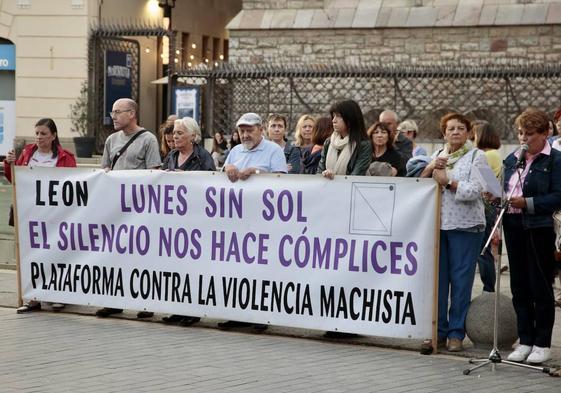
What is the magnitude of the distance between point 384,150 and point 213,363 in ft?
9.43

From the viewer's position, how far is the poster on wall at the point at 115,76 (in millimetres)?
30694

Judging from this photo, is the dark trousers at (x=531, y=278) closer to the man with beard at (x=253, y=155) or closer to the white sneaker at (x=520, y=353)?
the white sneaker at (x=520, y=353)

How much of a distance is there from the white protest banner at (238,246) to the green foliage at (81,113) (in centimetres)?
1849

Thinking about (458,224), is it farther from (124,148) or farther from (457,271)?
(124,148)

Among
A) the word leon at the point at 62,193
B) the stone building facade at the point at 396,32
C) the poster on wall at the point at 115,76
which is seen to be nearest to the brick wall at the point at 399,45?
the stone building facade at the point at 396,32

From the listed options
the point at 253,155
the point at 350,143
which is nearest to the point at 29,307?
the point at 253,155

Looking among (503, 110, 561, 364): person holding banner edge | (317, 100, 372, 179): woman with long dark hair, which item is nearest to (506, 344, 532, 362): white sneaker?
(503, 110, 561, 364): person holding banner edge

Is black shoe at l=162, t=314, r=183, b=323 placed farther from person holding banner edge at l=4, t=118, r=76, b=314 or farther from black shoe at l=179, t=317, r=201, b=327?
person holding banner edge at l=4, t=118, r=76, b=314

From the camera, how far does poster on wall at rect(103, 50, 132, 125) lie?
30.7 meters

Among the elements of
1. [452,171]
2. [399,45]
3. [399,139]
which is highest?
[399,45]

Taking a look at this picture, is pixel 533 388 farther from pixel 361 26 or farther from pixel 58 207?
pixel 361 26

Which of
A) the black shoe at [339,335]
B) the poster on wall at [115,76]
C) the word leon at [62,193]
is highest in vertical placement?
the poster on wall at [115,76]

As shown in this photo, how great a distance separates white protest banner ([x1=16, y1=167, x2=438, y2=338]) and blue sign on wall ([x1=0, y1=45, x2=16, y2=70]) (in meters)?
20.3

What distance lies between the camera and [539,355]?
974cm
